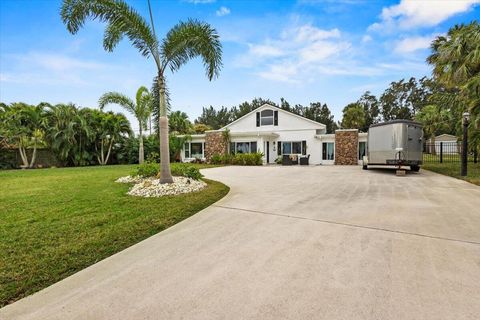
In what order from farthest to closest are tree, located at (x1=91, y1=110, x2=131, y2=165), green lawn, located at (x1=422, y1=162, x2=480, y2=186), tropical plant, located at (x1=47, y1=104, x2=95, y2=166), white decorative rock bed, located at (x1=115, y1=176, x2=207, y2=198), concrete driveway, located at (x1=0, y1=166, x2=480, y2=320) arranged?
1. tree, located at (x1=91, y1=110, x2=131, y2=165)
2. tropical plant, located at (x1=47, y1=104, x2=95, y2=166)
3. green lawn, located at (x1=422, y1=162, x2=480, y2=186)
4. white decorative rock bed, located at (x1=115, y1=176, x2=207, y2=198)
5. concrete driveway, located at (x1=0, y1=166, x2=480, y2=320)

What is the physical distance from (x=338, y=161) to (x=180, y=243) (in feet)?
60.2

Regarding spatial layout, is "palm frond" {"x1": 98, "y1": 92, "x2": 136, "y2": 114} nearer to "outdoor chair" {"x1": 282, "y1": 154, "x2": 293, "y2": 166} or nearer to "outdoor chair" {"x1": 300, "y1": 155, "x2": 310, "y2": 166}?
"outdoor chair" {"x1": 282, "y1": 154, "x2": 293, "y2": 166}

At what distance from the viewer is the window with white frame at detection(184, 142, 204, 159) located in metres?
23.8

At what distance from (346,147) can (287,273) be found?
1863 cm

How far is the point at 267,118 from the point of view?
21.8 m

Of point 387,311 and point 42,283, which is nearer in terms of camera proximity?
point 387,311

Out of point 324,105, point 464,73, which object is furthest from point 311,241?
point 324,105

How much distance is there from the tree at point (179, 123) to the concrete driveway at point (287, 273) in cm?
2437

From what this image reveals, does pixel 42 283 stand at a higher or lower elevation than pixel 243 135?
lower

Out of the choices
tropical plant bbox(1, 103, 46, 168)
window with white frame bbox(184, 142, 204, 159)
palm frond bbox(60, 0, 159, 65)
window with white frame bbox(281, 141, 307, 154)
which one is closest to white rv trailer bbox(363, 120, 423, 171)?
window with white frame bbox(281, 141, 307, 154)

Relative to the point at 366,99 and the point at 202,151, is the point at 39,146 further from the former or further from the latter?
the point at 366,99

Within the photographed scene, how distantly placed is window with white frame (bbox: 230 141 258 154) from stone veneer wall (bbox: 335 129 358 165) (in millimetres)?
Answer: 6647

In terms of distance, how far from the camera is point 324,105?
4503 centimetres

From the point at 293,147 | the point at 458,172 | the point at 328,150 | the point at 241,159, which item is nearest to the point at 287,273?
the point at 458,172
